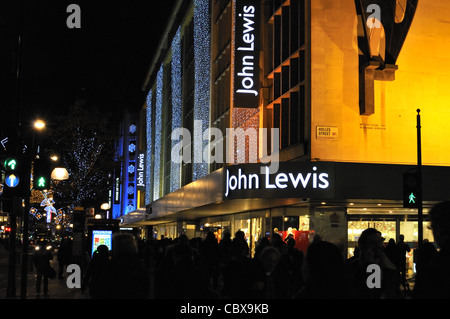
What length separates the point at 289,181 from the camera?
24.1 metres

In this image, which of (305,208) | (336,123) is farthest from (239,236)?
(305,208)

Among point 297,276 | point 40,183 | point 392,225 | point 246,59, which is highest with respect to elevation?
point 246,59

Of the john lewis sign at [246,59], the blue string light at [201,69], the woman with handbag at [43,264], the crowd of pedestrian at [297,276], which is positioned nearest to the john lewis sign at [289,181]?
the john lewis sign at [246,59]

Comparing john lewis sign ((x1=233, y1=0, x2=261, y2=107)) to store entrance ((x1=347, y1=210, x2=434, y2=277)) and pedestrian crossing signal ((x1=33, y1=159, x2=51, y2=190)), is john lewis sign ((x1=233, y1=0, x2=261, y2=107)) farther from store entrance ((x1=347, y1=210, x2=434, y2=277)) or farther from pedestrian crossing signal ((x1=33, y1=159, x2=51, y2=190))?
pedestrian crossing signal ((x1=33, y1=159, x2=51, y2=190))

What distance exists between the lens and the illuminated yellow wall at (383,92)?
2475 centimetres

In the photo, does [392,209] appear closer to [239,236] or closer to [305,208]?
[305,208]

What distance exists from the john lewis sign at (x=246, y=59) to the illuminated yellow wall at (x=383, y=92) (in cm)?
323

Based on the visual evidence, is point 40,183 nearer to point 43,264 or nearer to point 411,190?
point 43,264

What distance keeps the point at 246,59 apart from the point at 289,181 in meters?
5.90

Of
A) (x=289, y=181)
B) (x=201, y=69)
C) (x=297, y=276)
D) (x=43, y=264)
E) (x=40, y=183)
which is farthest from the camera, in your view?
(x=201, y=69)

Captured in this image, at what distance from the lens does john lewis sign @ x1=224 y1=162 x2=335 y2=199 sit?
23.6 meters

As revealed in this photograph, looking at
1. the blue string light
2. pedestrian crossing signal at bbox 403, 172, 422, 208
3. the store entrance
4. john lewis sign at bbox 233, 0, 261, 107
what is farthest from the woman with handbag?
the blue string light

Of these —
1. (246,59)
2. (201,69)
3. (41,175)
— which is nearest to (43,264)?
(41,175)

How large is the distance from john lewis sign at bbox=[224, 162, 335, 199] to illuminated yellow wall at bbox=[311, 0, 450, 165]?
96 cm
